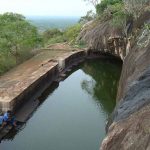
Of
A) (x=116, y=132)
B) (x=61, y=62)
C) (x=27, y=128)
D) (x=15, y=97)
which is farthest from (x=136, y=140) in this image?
(x=61, y=62)

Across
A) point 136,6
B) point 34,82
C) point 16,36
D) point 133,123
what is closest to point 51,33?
point 16,36

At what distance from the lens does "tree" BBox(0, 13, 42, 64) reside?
100.0ft

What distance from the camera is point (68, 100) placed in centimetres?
2511

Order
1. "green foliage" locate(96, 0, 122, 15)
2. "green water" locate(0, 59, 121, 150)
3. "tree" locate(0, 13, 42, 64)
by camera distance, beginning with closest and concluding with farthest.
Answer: "green water" locate(0, 59, 121, 150) < "tree" locate(0, 13, 42, 64) < "green foliage" locate(96, 0, 122, 15)

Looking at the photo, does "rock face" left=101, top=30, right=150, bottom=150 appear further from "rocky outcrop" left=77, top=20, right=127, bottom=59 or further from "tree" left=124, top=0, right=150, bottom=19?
"rocky outcrop" left=77, top=20, right=127, bottom=59

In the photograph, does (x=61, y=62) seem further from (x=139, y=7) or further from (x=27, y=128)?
(x=27, y=128)

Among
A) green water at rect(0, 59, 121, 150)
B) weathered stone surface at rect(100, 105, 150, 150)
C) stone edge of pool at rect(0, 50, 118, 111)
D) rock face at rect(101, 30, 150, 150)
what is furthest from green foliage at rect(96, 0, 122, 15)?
weathered stone surface at rect(100, 105, 150, 150)

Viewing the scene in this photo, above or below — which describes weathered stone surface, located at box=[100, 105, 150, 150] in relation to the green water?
above

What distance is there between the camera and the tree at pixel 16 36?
30475 millimetres

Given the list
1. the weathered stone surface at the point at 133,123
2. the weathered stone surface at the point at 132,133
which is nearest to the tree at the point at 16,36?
the weathered stone surface at the point at 133,123

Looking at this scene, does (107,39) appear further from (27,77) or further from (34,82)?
(34,82)

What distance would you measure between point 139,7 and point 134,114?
21733 mm

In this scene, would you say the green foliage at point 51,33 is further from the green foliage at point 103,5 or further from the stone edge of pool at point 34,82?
the stone edge of pool at point 34,82

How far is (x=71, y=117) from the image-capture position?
68.2 feet
